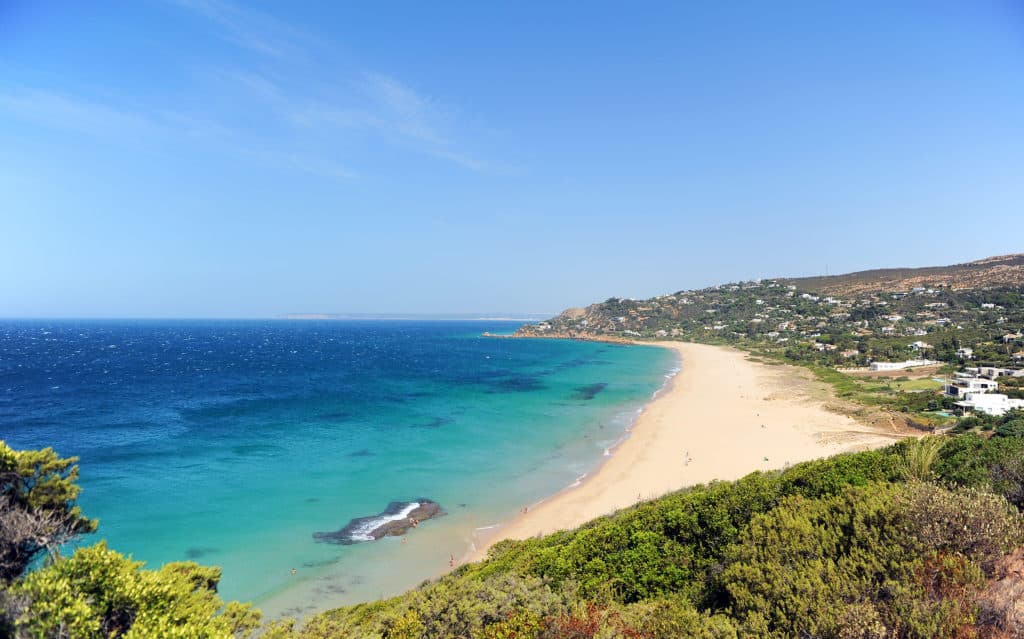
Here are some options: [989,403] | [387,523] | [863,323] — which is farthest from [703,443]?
[863,323]

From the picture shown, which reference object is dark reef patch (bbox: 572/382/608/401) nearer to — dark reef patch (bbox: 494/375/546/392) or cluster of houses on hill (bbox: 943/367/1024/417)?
dark reef patch (bbox: 494/375/546/392)

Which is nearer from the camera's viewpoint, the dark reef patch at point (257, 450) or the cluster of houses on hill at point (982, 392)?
the dark reef patch at point (257, 450)

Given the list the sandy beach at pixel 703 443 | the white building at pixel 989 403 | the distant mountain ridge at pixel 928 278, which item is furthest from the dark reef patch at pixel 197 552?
the distant mountain ridge at pixel 928 278

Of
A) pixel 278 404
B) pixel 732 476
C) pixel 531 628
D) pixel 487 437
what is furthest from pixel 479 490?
pixel 278 404

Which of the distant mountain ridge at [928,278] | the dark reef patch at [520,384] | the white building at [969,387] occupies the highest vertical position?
the distant mountain ridge at [928,278]

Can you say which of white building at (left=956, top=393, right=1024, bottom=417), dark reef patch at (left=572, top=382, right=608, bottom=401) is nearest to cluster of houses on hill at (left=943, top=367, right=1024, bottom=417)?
white building at (left=956, top=393, right=1024, bottom=417)

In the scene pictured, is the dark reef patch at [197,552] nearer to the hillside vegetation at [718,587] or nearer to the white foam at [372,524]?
the white foam at [372,524]

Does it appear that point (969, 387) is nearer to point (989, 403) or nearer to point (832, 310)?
point (989, 403)

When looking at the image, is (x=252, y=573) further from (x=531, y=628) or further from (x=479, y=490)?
(x=531, y=628)
